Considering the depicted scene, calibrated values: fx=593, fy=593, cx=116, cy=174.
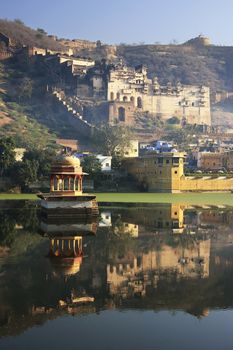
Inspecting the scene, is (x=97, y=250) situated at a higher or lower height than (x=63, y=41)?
lower

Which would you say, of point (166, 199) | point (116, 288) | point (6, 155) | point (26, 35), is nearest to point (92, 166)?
point (6, 155)

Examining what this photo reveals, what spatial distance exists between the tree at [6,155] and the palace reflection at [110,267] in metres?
18.1

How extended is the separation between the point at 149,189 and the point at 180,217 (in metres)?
20.2

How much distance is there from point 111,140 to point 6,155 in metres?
15.6

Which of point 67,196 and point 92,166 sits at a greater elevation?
point 92,166

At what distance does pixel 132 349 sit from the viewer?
8.34 metres

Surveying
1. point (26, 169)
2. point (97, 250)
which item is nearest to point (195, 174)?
point (26, 169)

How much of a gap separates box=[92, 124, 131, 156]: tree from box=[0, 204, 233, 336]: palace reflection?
3136 cm

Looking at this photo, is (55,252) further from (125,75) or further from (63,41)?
(63,41)

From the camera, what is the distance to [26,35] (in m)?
102

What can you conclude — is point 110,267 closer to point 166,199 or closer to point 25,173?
point 166,199

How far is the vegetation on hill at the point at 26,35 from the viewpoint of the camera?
319 ft

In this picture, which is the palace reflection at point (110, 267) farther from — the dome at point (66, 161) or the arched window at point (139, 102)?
the arched window at point (139, 102)

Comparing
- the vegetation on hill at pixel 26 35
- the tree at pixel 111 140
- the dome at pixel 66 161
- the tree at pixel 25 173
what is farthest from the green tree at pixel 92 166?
the vegetation on hill at pixel 26 35
